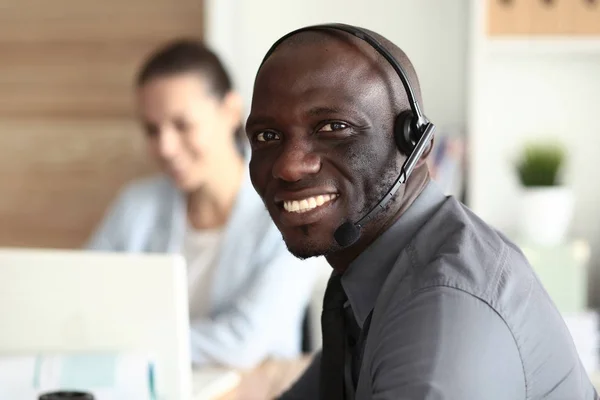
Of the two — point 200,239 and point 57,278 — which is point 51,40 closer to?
point 200,239

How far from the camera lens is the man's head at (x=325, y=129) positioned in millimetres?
921

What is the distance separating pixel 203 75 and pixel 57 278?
105 centimetres

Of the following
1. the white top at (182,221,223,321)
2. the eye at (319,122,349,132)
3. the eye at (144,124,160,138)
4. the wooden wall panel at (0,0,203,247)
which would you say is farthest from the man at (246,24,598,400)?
the wooden wall panel at (0,0,203,247)

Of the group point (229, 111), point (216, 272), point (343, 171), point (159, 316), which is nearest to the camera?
point (343, 171)

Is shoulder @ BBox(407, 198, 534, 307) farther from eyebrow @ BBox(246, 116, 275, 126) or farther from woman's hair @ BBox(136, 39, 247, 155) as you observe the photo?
woman's hair @ BBox(136, 39, 247, 155)

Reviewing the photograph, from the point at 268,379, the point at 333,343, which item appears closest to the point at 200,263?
the point at 268,379

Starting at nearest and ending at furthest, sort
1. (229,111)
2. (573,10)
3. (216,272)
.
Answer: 1. (216,272)
2. (229,111)
3. (573,10)

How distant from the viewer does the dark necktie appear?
105 cm

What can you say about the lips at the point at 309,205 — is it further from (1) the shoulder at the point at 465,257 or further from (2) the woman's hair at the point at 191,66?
(2) the woman's hair at the point at 191,66

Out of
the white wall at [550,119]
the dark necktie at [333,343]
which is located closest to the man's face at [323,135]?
the dark necktie at [333,343]

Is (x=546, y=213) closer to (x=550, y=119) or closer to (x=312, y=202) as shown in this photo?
(x=550, y=119)

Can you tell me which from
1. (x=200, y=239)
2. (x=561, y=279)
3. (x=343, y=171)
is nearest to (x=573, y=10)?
(x=561, y=279)

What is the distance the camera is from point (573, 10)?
256 cm

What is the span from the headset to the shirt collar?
5 cm
